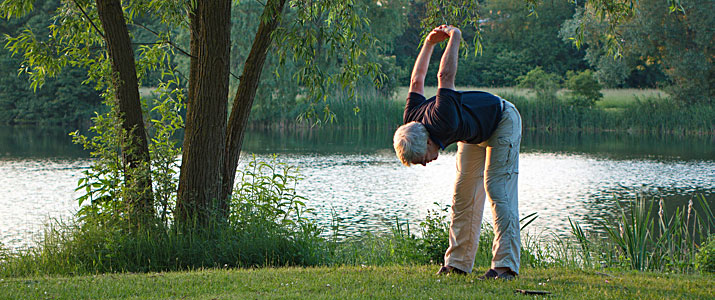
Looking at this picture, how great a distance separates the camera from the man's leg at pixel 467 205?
4879 mm

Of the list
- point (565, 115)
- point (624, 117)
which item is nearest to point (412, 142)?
point (624, 117)

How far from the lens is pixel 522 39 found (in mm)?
55531

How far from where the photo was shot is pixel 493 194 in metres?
4.71

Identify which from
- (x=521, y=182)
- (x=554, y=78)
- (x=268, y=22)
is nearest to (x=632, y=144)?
(x=554, y=78)

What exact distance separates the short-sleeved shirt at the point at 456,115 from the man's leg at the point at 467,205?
21 cm

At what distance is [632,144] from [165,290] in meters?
24.6

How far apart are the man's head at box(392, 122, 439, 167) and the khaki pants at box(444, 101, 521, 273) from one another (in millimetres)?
543

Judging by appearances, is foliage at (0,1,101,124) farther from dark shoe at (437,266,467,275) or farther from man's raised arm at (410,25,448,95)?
man's raised arm at (410,25,448,95)

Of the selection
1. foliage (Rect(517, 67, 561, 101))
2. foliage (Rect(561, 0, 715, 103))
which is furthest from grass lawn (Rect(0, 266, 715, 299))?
foliage (Rect(517, 67, 561, 101))

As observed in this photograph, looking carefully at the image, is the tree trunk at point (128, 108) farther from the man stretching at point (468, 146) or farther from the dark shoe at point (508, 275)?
the dark shoe at point (508, 275)

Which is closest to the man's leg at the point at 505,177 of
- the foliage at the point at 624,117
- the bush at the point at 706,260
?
the bush at the point at 706,260

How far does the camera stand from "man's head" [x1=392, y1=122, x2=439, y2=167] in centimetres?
429

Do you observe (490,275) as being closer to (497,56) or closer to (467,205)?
(467,205)

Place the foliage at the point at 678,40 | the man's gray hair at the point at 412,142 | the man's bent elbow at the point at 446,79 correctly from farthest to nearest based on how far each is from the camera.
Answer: the foliage at the point at 678,40, the man's bent elbow at the point at 446,79, the man's gray hair at the point at 412,142
